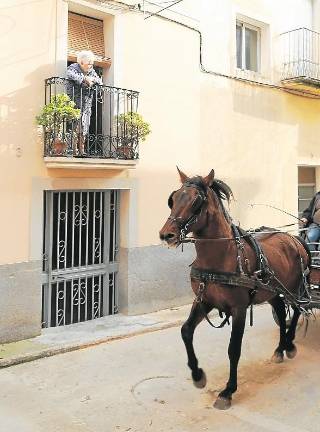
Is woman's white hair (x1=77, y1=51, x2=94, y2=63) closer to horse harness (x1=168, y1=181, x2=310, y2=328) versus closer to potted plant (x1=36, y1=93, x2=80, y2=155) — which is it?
potted plant (x1=36, y1=93, x2=80, y2=155)

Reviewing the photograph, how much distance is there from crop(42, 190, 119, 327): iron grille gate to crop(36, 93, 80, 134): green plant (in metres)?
1.11

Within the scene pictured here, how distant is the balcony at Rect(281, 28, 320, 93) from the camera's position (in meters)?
10.5

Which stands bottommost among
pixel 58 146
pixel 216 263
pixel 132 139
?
pixel 216 263

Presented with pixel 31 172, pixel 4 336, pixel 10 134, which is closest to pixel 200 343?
pixel 4 336

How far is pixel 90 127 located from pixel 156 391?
14.2ft

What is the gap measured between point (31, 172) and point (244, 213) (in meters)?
4.77

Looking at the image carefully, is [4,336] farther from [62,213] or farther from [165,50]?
[165,50]

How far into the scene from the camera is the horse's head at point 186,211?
4355 mm

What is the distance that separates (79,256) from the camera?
25.0 ft

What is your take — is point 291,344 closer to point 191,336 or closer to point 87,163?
point 191,336

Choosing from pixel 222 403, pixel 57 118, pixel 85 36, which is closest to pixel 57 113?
pixel 57 118

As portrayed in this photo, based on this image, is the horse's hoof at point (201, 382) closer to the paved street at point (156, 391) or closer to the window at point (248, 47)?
the paved street at point (156, 391)

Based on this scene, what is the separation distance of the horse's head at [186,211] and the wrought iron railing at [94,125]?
2675 millimetres

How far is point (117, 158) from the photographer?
7402 millimetres
